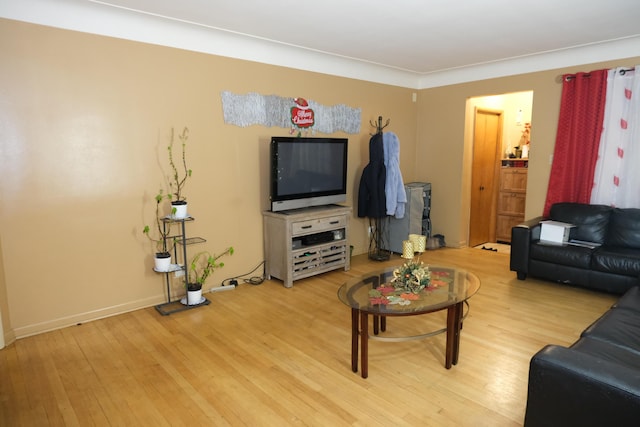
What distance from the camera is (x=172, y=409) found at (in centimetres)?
219

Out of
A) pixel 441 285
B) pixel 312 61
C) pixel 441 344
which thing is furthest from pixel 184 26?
pixel 441 344

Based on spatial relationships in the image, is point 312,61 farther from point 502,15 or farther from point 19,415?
point 19,415

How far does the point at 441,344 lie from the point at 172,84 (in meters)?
3.06

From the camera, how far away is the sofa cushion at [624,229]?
12.9ft

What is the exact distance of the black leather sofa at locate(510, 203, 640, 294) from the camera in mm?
3668

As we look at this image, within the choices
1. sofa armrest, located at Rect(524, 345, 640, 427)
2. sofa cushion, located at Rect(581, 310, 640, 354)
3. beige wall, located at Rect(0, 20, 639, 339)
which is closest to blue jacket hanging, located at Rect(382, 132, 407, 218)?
beige wall, located at Rect(0, 20, 639, 339)

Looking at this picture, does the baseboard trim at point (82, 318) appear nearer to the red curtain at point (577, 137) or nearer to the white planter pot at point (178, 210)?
the white planter pot at point (178, 210)

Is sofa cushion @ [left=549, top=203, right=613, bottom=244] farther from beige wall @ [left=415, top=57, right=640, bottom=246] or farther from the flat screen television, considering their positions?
the flat screen television

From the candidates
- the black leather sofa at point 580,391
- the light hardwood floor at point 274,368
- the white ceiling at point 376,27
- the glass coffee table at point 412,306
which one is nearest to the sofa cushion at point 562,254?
the light hardwood floor at point 274,368

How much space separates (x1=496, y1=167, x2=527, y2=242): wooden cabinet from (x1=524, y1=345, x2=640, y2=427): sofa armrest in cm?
471

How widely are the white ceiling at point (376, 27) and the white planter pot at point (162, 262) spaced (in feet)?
5.94

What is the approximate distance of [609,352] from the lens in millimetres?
2018

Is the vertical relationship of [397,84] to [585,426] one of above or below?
above

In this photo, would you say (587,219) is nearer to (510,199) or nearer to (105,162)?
(510,199)
